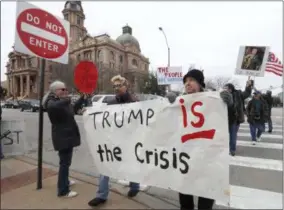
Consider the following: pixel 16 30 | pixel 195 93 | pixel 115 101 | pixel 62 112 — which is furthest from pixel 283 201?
pixel 16 30

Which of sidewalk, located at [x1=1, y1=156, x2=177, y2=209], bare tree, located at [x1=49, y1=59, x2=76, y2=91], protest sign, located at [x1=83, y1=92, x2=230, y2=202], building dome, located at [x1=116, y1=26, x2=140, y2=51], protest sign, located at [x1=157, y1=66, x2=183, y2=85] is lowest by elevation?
sidewalk, located at [x1=1, y1=156, x2=177, y2=209]

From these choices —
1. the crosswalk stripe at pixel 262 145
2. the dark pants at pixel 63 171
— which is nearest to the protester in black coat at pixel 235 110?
the crosswalk stripe at pixel 262 145

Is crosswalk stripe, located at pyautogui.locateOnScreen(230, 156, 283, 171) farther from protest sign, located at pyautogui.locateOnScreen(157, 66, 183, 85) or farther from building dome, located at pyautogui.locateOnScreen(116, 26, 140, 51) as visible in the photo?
building dome, located at pyautogui.locateOnScreen(116, 26, 140, 51)

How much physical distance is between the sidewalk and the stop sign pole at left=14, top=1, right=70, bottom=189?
0.28 m

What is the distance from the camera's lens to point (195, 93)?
2.61 meters

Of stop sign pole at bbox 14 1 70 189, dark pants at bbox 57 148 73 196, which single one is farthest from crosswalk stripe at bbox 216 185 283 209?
stop sign pole at bbox 14 1 70 189

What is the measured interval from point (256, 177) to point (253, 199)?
1.08 metres

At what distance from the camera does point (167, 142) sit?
9.06 ft

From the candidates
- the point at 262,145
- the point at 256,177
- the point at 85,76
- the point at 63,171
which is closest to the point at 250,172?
the point at 256,177

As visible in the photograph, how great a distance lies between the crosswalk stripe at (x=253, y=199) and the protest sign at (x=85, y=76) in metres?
2.46

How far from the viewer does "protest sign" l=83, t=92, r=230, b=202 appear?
2.46 metres

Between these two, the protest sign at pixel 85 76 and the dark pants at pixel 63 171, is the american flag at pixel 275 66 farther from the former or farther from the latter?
the dark pants at pixel 63 171

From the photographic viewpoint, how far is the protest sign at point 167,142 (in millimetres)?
2455

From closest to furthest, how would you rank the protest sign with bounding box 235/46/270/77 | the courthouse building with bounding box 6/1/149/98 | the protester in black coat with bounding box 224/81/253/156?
1. the protest sign with bounding box 235/46/270/77
2. the protester in black coat with bounding box 224/81/253/156
3. the courthouse building with bounding box 6/1/149/98
